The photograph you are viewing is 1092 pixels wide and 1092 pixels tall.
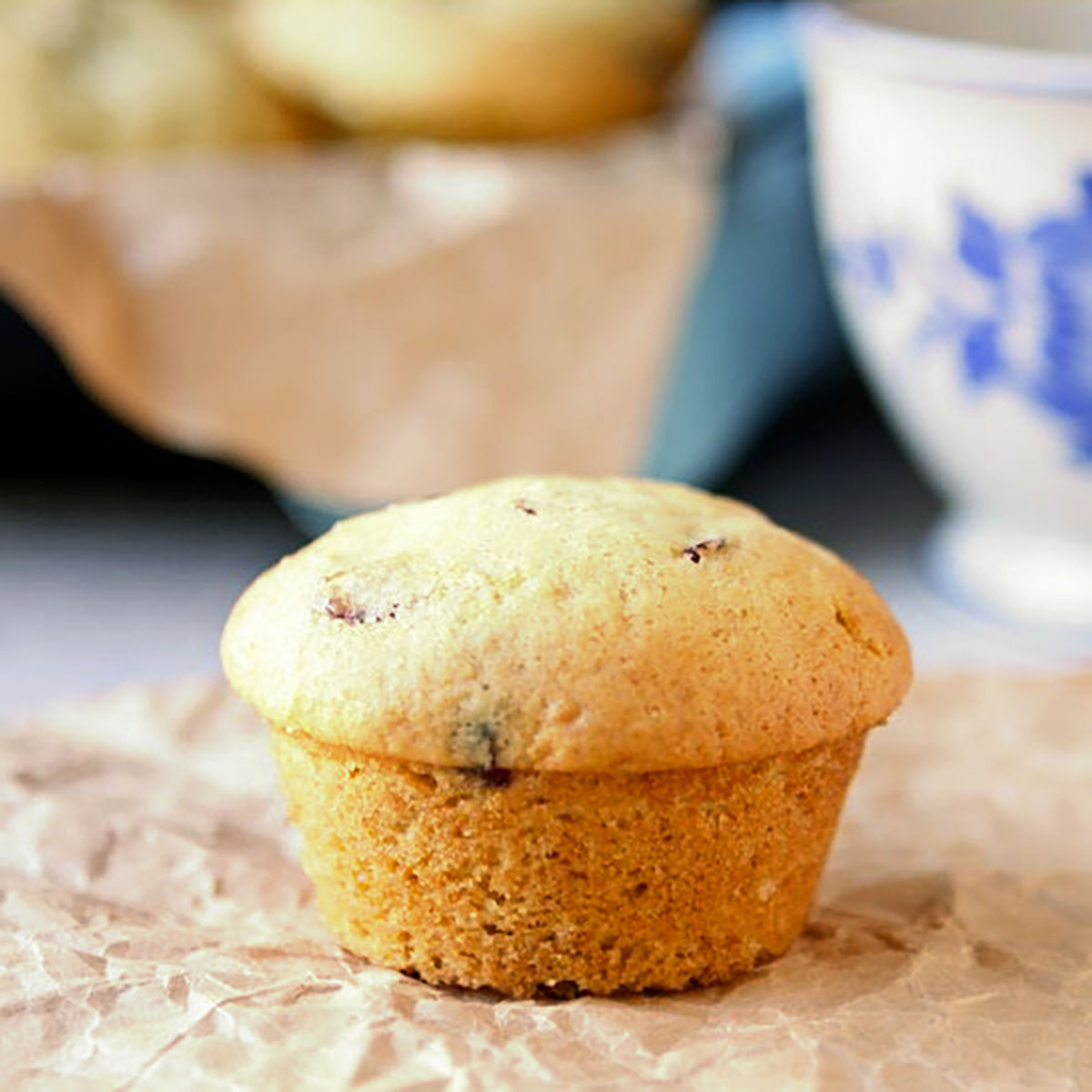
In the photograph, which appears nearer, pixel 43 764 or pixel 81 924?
pixel 81 924

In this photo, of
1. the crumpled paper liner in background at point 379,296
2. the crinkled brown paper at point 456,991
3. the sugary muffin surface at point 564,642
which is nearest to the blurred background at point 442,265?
the crumpled paper liner in background at point 379,296

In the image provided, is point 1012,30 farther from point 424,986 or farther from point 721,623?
point 424,986

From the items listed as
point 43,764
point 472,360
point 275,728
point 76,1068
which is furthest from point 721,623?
point 472,360

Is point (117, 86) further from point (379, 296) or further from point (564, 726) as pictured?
point (564, 726)

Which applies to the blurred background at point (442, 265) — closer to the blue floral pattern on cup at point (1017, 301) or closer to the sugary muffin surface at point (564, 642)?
the blue floral pattern on cup at point (1017, 301)

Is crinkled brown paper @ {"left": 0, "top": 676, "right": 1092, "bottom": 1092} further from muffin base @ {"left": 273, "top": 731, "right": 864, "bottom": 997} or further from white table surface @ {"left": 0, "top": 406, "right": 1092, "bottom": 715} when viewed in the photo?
white table surface @ {"left": 0, "top": 406, "right": 1092, "bottom": 715}

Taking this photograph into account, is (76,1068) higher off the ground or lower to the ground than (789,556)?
lower
